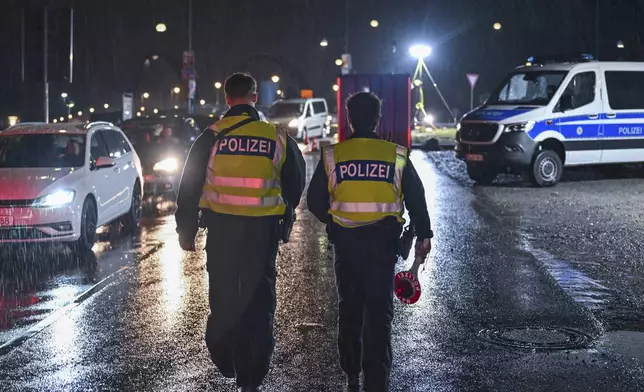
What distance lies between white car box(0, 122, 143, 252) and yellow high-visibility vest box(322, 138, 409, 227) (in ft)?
20.4

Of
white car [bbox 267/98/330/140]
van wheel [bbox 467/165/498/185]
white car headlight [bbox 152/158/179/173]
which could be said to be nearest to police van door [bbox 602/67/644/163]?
van wheel [bbox 467/165/498/185]

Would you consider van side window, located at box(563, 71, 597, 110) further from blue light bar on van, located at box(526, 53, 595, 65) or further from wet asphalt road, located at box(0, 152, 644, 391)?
wet asphalt road, located at box(0, 152, 644, 391)

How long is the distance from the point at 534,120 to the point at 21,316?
13071 millimetres

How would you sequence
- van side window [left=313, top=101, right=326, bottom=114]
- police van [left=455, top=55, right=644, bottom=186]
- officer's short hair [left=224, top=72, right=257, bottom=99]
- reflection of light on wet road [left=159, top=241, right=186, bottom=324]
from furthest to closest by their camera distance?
1. van side window [left=313, top=101, right=326, bottom=114]
2. police van [left=455, top=55, right=644, bottom=186]
3. reflection of light on wet road [left=159, top=241, right=186, bottom=324]
4. officer's short hair [left=224, top=72, right=257, bottom=99]

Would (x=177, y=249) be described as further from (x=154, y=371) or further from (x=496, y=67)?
(x=496, y=67)

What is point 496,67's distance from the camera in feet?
203

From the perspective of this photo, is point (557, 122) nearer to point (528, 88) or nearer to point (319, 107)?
point (528, 88)

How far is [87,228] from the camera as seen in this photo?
37.1 ft

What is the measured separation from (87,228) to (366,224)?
6.88 meters

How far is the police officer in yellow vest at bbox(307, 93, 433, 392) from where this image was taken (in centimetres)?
511

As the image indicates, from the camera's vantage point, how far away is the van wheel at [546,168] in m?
19.1

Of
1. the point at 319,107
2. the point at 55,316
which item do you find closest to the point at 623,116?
the point at 55,316

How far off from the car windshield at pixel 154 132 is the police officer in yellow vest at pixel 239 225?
14.9 metres

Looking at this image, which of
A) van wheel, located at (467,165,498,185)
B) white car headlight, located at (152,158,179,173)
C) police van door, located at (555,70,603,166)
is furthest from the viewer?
van wheel, located at (467,165,498,185)
